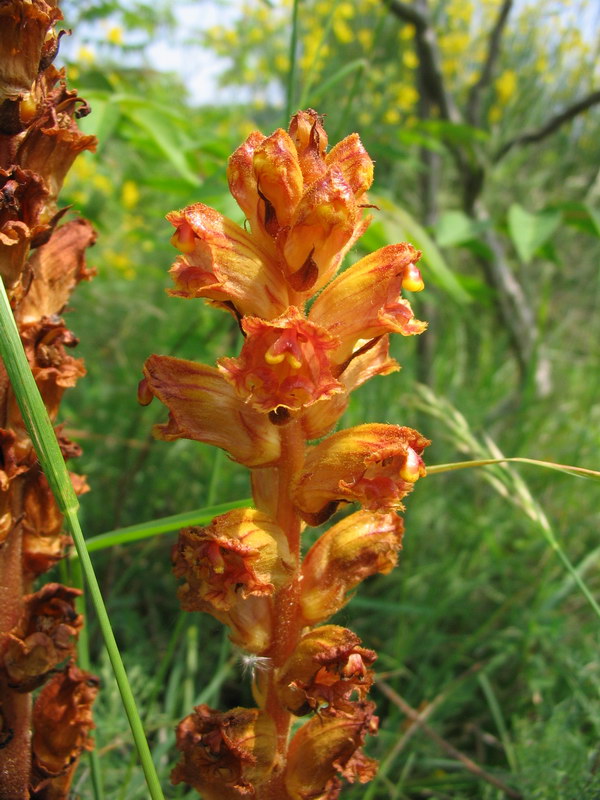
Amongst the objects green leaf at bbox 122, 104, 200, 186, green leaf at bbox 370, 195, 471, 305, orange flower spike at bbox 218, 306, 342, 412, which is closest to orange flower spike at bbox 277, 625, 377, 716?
orange flower spike at bbox 218, 306, 342, 412

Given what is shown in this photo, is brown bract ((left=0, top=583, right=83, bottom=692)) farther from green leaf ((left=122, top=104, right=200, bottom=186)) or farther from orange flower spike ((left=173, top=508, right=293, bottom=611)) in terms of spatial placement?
green leaf ((left=122, top=104, right=200, bottom=186))

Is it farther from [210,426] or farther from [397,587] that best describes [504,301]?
[210,426]

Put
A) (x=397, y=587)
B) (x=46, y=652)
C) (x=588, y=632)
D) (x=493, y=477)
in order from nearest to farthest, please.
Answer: (x=46, y=652) < (x=493, y=477) < (x=588, y=632) < (x=397, y=587)

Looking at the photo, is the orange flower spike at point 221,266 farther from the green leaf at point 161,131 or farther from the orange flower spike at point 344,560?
the green leaf at point 161,131

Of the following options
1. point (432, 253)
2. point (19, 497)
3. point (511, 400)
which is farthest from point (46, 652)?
point (511, 400)

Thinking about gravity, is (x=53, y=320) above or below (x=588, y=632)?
above

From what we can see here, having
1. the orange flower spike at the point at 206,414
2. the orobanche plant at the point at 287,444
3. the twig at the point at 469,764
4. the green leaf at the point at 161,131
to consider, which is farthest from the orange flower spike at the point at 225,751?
the green leaf at the point at 161,131

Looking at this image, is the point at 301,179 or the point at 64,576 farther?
the point at 64,576
